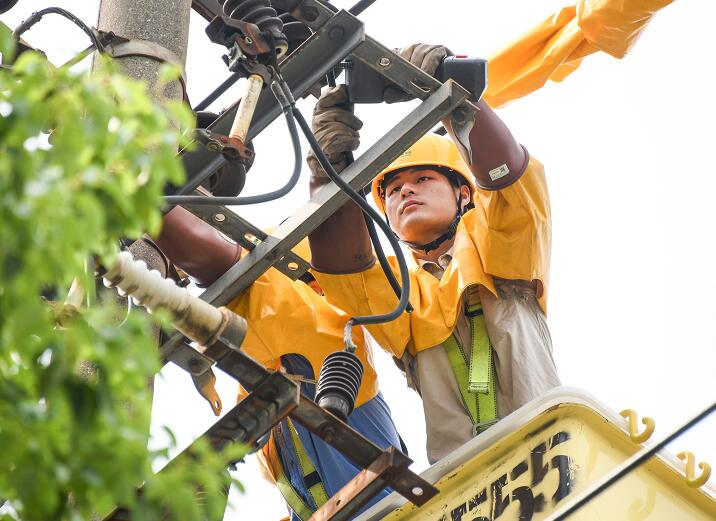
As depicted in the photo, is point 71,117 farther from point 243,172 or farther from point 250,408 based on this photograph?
point 243,172

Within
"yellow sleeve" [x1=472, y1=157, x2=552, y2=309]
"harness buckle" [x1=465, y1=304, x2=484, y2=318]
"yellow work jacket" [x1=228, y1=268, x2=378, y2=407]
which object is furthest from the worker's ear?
"yellow work jacket" [x1=228, y1=268, x2=378, y2=407]

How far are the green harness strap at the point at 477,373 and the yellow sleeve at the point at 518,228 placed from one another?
250 millimetres

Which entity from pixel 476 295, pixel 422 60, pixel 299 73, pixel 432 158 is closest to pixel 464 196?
pixel 432 158

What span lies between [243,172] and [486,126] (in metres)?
1.21

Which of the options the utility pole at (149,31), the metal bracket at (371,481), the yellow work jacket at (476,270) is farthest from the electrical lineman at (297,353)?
the metal bracket at (371,481)

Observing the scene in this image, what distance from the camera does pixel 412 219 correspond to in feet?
21.3

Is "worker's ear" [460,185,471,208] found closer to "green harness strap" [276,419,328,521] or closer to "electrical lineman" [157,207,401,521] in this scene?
"electrical lineman" [157,207,401,521]

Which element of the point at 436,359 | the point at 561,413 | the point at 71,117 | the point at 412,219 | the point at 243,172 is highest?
the point at 412,219

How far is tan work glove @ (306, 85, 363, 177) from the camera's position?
5227 mm

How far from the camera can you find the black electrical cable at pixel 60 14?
4.90 metres

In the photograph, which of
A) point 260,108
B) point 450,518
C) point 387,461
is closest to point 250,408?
point 387,461

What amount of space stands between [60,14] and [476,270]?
2.12 meters

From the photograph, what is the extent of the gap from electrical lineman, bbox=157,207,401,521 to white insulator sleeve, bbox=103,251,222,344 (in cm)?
177

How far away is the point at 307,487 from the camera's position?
241 inches
